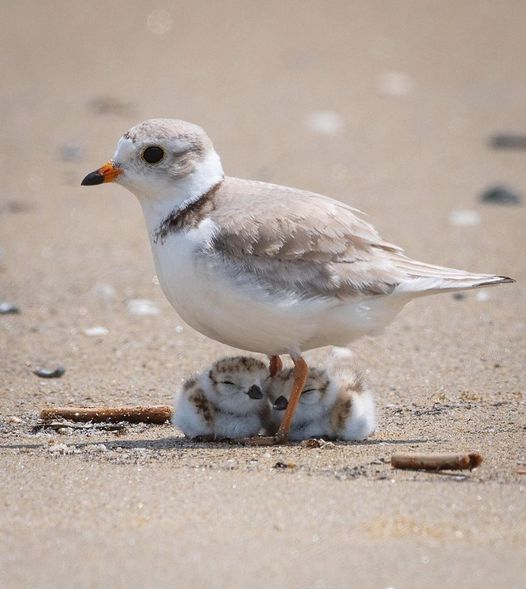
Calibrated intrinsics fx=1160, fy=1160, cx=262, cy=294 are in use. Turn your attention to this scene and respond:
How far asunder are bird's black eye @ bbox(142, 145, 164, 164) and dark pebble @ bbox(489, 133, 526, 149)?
6.43 m

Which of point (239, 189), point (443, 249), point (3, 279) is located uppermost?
point (239, 189)

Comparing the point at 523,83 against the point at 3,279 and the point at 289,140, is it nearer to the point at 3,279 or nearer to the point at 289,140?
the point at 289,140

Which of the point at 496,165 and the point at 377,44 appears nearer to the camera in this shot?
the point at 496,165

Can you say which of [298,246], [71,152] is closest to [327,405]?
[298,246]

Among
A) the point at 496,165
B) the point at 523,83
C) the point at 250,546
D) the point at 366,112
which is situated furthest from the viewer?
the point at 523,83

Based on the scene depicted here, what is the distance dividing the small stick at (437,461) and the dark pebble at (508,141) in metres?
7.16

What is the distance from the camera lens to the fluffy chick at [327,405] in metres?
5.14

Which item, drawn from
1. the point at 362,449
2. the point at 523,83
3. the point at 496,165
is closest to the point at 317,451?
the point at 362,449

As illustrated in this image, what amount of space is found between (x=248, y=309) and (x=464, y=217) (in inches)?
188

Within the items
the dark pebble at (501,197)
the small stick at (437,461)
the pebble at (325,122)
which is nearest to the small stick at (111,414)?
the small stick at (437,461)

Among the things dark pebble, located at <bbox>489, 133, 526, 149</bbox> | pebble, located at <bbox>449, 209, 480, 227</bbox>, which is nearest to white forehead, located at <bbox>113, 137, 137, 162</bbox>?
pebble, located at <bbox>449, 209, 480, 227</bbox>

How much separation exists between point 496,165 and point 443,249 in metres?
2.36

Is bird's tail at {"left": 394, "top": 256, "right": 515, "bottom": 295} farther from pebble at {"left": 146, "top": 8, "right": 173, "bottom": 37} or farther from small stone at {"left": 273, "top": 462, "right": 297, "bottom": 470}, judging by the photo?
pebble at {"left": 146, "top": 8, "right": 173, "bottom": 37}

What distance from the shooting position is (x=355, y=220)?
17.9 feet
